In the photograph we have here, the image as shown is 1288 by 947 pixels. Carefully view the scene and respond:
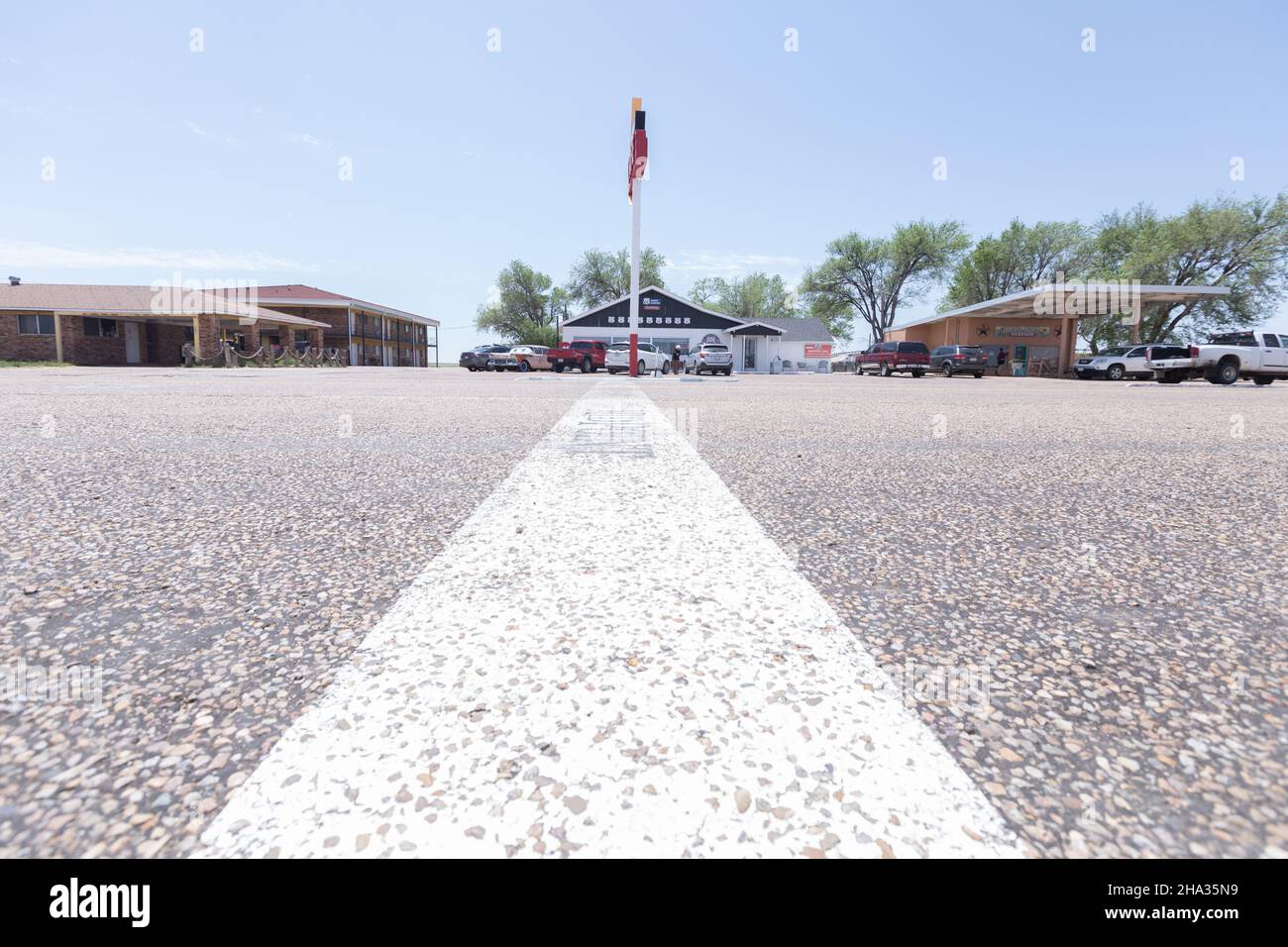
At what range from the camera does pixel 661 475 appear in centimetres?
404

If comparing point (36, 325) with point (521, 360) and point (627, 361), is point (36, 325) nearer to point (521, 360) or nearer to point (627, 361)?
point (521, 360)

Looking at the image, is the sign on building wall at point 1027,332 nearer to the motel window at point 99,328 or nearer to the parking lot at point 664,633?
the parking lot at point 664,633

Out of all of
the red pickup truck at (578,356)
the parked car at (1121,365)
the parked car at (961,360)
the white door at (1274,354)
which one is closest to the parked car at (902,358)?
the parked car at (961,360)

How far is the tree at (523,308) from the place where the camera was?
72.2m

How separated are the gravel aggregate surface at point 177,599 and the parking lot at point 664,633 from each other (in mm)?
10

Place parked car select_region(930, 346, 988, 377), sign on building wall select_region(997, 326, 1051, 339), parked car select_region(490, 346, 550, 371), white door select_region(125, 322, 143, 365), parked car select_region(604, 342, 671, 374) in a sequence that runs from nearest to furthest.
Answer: parked car select_region(930, 346, 988, 377)
parked car select_region(604, 342, 671, 374)
parked car select_region(490, 346, 550, 371)
white door select_region(125, 322, 143, 365)
sign on building wall select_region(997, 326, 1051, 339)

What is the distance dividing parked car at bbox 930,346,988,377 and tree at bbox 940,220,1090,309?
24519mm

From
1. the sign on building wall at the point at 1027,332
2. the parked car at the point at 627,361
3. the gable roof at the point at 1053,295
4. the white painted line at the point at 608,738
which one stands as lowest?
the white painted line at the point at 608,738

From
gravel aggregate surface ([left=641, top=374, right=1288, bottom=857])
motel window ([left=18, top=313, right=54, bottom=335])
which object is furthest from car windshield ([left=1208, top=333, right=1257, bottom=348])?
motel window ([left=18, top=313, right=54, bottom=335])

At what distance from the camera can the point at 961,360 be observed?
3191 centimetres

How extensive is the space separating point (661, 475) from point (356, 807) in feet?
10.0

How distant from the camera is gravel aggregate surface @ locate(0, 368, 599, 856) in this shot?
1.14m

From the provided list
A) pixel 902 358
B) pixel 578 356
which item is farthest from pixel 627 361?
pixel 902 358

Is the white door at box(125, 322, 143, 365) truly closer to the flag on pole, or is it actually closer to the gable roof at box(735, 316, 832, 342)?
the flag on pole
